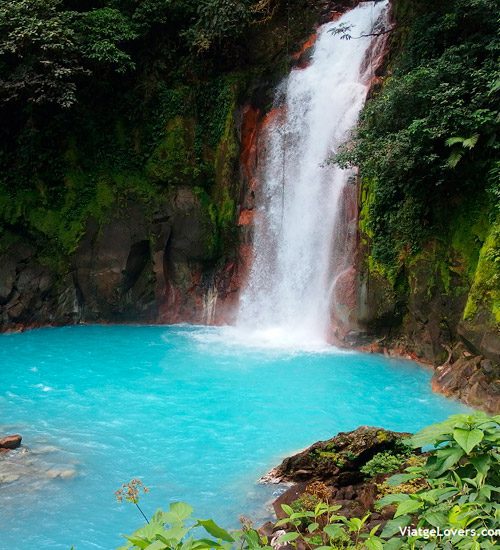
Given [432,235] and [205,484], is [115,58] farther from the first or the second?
[205,484]

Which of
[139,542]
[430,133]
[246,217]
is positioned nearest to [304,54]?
[246,217]

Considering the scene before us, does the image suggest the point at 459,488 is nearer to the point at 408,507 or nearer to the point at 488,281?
the point at 408,507

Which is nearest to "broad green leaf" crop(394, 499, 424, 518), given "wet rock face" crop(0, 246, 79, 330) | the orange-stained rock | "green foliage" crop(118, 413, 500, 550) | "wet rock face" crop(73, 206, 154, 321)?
"green foliage" crop(118, 413, 500, 550)

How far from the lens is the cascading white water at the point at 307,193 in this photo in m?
14.1

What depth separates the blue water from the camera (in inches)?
262

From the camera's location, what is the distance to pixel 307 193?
14.8 m

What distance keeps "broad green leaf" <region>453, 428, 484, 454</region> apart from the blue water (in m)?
4.14

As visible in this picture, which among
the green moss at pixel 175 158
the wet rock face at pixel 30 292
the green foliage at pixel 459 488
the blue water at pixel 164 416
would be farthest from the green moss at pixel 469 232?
the wet rock face at pixel 30 292

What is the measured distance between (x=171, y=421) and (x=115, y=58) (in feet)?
31.2

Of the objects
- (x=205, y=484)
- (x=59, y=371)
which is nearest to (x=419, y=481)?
(x=205, y=484)

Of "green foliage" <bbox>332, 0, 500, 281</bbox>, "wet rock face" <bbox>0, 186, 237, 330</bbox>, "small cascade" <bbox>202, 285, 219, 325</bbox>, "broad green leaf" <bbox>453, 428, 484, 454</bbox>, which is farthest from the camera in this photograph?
"small cascade" <bbox>202, 285, 219, 325</bbox>

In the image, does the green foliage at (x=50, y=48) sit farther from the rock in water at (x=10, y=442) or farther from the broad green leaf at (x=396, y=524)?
the broad green leaf at (x=396, y=524)

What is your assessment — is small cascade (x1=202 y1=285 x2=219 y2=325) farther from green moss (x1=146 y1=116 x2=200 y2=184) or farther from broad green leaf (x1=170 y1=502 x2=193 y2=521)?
broad green leaf (x1=170 y1=502 x2=193 y2=521)

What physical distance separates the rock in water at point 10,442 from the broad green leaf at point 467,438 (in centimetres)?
683
